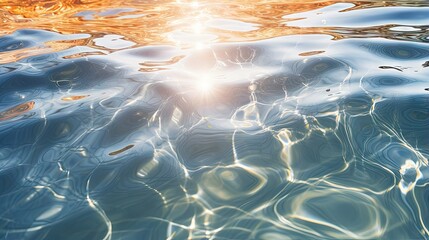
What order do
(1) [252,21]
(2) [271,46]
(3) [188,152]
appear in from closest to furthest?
(3) [188,152] → (2) [271,46] → (1) [252,21]

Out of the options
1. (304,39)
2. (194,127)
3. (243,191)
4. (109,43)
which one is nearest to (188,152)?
(194,127)

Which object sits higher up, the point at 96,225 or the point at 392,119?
the point at 392,119

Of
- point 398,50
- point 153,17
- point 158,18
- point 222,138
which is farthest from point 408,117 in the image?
point 153,17

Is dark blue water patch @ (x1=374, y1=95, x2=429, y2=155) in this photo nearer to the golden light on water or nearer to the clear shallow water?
the clear shallow water

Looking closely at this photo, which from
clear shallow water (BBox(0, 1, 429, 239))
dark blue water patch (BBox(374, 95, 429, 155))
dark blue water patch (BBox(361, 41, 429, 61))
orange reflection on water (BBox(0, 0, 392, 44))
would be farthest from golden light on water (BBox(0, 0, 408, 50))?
dark blue water patch (BBox(374, 95, 429, 155))

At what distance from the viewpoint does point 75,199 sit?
183cm

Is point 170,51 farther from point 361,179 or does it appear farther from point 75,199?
point 361,179

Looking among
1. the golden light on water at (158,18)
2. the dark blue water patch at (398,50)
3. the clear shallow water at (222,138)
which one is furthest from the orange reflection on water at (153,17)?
the dark blue water patch at (398,50)

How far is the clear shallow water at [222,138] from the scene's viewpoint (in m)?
1.66

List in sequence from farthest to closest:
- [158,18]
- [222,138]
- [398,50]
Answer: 1. [158,18]
2. [398,50]
3. [222,138]

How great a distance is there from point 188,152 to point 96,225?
24.4 inches

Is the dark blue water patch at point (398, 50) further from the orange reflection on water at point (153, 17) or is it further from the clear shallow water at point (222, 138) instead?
the orange reflection on water at point (153, 17)

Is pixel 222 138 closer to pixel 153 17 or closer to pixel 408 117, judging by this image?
pixel 408 117

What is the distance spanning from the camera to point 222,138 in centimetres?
216
